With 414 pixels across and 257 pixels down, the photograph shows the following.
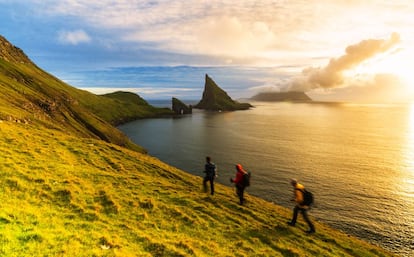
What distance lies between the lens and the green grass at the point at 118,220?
1526 centimetres

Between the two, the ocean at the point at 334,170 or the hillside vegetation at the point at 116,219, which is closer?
the hillside vegetation at the point at 116,219

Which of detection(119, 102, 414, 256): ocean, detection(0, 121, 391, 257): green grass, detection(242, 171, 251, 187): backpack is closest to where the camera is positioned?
detection(0, 121, 391, 257): green grass

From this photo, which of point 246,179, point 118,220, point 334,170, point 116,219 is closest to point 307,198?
point 246,179

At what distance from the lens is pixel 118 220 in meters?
20.0

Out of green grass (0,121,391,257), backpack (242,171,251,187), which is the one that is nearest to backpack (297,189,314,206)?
green grass (0,121,391,257)

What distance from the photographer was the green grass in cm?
1526

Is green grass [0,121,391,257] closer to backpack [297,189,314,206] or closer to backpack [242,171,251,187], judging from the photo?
backpack [242,171,251,187]

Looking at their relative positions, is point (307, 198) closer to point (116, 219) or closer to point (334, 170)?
point (116, 219)

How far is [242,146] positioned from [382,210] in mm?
71618

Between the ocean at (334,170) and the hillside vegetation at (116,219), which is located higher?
the hillside vegetation at (116,219)

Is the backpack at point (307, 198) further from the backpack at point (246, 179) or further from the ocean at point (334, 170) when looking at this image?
the ocean at point (334, 170)

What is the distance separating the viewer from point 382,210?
5831 centimetres

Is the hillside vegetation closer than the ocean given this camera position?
Yes

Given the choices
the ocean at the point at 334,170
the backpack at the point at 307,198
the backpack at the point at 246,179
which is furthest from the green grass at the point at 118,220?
the ocean at the point at 334,170
